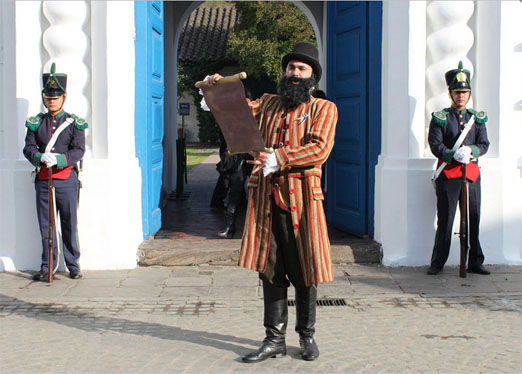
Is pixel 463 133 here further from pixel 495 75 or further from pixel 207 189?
pixel 207 189

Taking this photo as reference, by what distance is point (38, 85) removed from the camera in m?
7.66

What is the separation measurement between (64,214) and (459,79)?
13.3 feet

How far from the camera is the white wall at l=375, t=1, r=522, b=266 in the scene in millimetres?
7668

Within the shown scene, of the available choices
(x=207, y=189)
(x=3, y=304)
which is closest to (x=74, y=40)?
(x=3, y=304)

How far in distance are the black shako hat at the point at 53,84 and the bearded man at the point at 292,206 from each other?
297 cm

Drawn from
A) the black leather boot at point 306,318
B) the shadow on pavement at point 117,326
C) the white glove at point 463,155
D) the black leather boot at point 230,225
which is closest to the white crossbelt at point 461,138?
the white glove at point 463,155

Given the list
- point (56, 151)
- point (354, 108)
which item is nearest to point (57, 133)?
point (56, 151)

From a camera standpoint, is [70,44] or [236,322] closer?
[236,322]

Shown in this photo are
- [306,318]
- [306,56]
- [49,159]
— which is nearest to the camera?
[306,56]

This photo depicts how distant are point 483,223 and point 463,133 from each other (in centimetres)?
112

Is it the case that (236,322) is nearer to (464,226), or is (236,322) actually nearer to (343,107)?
(464,226)

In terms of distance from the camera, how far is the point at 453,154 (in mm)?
7129

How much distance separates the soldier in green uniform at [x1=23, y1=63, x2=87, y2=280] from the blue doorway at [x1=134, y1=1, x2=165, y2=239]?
38.1 inches

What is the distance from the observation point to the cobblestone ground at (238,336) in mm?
4734
